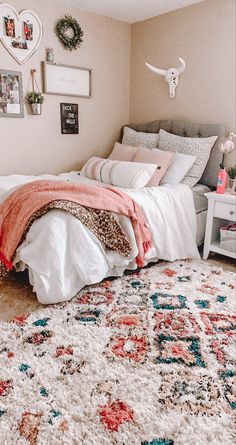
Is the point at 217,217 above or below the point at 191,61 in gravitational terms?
below

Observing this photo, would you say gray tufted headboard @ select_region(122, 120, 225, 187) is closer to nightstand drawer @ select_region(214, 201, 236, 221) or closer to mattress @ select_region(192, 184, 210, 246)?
mattress @ select_region(192, 184, 210, 246)

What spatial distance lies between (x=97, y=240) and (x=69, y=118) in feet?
6.20

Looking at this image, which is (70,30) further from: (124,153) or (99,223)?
(99,223)

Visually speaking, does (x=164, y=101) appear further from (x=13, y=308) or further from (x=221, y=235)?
(x=13, y=308)

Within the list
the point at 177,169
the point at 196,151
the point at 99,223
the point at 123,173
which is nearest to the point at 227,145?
the point at 196,151

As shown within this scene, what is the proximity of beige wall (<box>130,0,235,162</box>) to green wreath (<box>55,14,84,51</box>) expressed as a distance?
30.0 inches

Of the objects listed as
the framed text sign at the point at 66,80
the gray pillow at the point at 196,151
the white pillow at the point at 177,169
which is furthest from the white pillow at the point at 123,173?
the framed text sign at the point at 66,80

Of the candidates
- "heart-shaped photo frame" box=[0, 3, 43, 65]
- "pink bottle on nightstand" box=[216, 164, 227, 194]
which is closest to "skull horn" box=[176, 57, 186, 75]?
"pink bottle on nightstand" box=[216, 164, 227, 194]

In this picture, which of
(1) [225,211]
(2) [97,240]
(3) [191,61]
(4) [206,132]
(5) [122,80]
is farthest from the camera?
(5) [122,80]

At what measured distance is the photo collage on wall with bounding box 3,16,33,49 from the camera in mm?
3055

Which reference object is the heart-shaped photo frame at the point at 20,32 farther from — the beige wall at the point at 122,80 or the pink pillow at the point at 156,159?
the pink pillow at the point at 156,159

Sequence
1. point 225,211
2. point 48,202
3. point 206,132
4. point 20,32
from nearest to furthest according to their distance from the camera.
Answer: point 48,202, point 225,211, point 20,32, point 206,132

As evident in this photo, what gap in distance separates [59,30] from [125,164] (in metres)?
1.55

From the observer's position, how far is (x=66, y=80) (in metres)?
3.55
